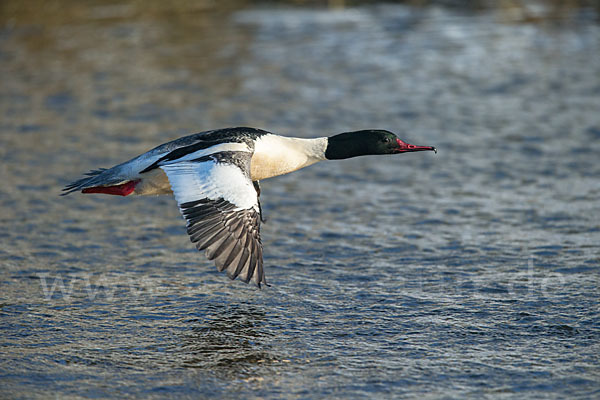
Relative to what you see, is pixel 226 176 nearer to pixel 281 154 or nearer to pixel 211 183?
pixel 211 183

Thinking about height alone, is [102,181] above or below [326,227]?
above

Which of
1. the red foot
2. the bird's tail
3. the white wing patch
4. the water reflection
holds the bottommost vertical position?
the water reflection

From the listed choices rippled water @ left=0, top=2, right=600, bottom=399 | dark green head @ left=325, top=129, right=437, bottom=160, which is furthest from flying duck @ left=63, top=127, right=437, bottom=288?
rippled water @ left=0, top=2, right=600, bottom=399

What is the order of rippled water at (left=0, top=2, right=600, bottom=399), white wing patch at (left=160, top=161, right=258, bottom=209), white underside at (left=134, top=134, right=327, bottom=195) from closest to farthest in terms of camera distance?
rippled water at (left=0, top=2, right=600, bottom=399), white wing patch at (left=160, top=161, right=258, bottom=209), white underside at (left=134, top=134, right=327, bottom=195)

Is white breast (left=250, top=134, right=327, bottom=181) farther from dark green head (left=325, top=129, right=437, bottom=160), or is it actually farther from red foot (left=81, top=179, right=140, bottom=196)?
red foot (left=81, top=179, right=140, bottom=196)

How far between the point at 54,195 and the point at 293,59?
7290 mm

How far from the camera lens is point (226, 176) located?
20.8ft

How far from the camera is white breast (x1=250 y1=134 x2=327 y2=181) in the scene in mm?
7219

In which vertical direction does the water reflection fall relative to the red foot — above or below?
below

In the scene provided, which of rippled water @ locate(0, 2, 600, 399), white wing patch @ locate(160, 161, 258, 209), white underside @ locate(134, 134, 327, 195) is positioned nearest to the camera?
rippled water @ locate(0, 2, 600, 399)

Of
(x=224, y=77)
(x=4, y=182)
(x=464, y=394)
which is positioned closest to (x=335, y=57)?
(x=224, y=77)

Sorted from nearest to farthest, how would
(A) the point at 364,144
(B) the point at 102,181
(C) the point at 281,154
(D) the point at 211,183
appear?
(D) the point at 211,183, (B) the point at 102,181, (C) the point at 281,154, (A) the point at 364,144

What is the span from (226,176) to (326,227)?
2.54 metres

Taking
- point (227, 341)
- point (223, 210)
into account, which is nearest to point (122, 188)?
point (223, 210)
